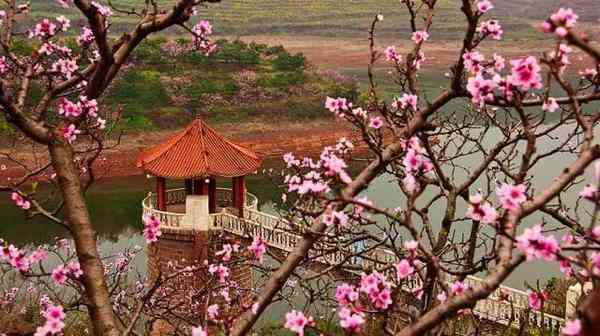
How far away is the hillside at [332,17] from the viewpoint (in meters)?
59.5

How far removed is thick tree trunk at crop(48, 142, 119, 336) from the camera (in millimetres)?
3953

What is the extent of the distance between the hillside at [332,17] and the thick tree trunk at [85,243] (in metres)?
53.4

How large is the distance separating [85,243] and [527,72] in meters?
2.30

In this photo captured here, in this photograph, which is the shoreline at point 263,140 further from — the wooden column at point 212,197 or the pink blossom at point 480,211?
the pink blossom at point 480,211

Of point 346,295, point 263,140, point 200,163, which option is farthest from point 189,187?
point 263,140

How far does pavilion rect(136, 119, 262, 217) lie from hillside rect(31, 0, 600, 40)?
4210 centimetres

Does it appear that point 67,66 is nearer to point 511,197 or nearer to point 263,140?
point 511,197

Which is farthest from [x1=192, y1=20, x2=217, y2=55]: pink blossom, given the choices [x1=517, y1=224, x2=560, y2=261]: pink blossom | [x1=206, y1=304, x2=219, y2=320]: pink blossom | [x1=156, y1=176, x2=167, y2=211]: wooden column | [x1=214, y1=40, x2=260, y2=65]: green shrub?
[x1=214, y1=40, x2=260, y2=65]: green shrub

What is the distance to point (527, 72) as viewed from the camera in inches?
128

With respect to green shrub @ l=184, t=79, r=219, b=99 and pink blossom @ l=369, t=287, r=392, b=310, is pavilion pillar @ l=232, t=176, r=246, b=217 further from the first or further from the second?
green shrub @ l=184, t=79, r=219, b=99

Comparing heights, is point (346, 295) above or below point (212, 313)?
below

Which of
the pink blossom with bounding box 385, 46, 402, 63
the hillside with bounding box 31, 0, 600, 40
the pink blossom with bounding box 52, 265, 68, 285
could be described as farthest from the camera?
the hillside with bounding box 31, 0, 600, 40

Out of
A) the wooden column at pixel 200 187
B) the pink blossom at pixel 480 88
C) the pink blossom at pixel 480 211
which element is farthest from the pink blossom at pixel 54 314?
the wooden column at pixel 200 187

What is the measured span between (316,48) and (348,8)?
9.65 meters
